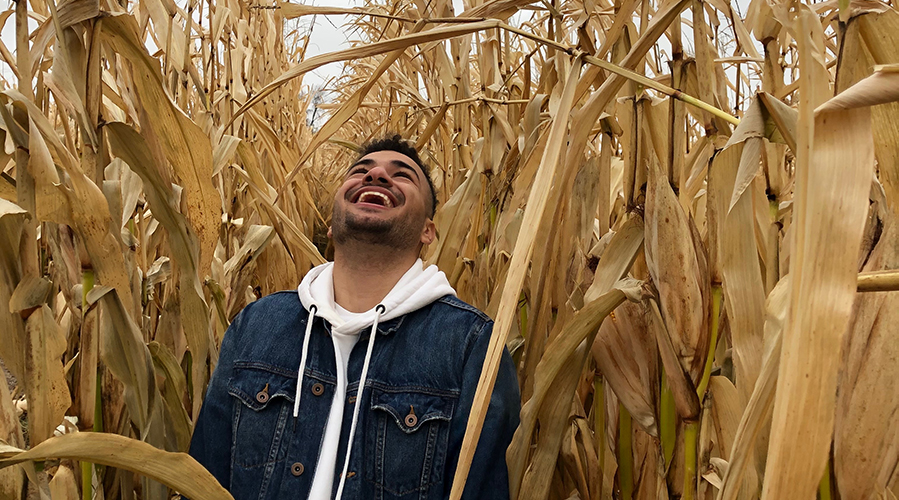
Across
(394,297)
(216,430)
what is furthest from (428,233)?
(216,430)

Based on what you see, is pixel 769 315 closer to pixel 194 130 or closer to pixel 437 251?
pixel 194 130

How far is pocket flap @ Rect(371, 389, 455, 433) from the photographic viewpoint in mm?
909

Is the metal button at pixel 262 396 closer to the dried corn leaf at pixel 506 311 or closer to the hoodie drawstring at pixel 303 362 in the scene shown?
the hoodie drawstring at pixel 303 362

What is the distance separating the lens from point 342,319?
990mm

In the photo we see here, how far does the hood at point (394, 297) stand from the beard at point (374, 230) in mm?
55

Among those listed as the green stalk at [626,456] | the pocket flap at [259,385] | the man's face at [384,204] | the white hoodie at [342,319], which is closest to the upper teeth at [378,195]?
the man's face at [384,204]

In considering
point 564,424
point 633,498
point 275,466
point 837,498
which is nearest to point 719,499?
point 837,498

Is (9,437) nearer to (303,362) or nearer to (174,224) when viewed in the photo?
(174,224)

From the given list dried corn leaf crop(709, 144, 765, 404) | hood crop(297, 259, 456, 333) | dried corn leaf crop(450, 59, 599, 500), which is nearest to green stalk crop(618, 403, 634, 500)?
dried corn leaf crop(709, 144, 765, 404)

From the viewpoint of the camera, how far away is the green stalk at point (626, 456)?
743 millimetres

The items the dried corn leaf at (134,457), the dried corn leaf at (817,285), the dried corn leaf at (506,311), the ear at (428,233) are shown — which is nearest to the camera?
the dried corn leaf at (817,285)

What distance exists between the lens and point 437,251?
111 cm

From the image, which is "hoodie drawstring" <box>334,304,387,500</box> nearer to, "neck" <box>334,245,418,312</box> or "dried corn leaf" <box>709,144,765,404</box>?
"neck" <box>334,245,418,312</box>

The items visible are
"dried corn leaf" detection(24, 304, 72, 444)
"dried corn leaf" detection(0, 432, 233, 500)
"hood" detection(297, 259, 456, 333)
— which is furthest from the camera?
"hood" detection(297, 259, 456, 333)
